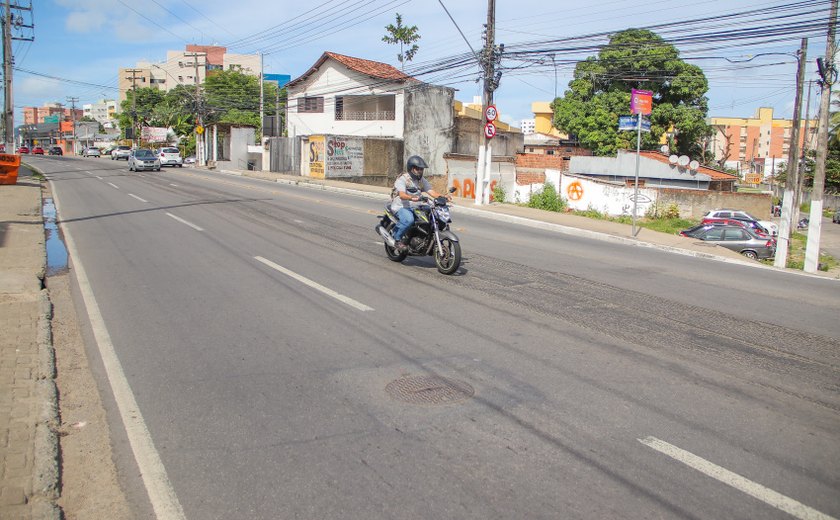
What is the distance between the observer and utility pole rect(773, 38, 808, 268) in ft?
49.9

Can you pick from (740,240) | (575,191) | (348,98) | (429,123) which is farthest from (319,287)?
(348,98)

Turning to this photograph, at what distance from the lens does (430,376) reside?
555 cm

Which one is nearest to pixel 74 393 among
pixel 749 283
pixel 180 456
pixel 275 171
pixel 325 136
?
pixel 180 456

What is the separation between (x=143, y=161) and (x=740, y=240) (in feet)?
121

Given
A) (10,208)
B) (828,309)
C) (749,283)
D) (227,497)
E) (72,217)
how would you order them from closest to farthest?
(227,497), (828,309), (749,283), (72,217), (10,208)

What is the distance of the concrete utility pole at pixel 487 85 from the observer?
974 inches

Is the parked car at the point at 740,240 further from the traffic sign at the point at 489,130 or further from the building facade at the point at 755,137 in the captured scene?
the building facade at the point at 755,137

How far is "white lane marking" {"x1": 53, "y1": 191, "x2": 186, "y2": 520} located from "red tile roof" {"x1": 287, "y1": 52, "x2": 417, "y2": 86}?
3929 centimetres

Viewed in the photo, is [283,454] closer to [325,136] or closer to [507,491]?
[507,491]

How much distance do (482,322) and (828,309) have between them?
16.3 ft

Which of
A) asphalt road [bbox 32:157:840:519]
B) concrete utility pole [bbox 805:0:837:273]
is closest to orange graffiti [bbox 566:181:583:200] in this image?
concrete utility pole [bbox 805:0:837:273]

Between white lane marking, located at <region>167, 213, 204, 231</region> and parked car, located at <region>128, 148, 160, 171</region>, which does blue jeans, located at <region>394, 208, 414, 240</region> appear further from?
parked car, located at <region>128, 148, 160, 171</region>

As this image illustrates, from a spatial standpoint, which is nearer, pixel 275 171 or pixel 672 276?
pixel 672 276

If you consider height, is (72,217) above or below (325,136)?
below
